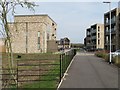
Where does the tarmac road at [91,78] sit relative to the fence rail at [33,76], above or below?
below

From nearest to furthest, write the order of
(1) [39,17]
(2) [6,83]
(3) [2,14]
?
1. (3) [2,14]
2. (2) [6,83]
3. (1) [39,17]

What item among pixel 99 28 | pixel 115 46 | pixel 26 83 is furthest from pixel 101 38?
pixel 26 83

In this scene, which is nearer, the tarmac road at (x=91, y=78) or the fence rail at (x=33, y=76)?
the fence rail at (x=33, y=76)

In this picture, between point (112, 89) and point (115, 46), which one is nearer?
point (112, 89)

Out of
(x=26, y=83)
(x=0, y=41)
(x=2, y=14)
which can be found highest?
(x=2, y=14)

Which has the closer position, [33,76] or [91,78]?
[33,76]

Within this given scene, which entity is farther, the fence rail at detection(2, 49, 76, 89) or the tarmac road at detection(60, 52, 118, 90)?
the tarmac road at detection(60, 52, 118, 90)

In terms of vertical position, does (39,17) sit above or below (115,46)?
above

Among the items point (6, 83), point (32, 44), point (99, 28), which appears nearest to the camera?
point (6, 83)

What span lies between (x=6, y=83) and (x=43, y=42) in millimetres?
51943

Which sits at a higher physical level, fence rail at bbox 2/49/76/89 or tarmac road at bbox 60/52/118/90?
fence rail at bbox 2/49/76/89

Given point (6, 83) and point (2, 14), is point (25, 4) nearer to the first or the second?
point (2, 14)

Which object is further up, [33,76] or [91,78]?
[33,76]

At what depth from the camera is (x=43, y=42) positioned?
208ft
